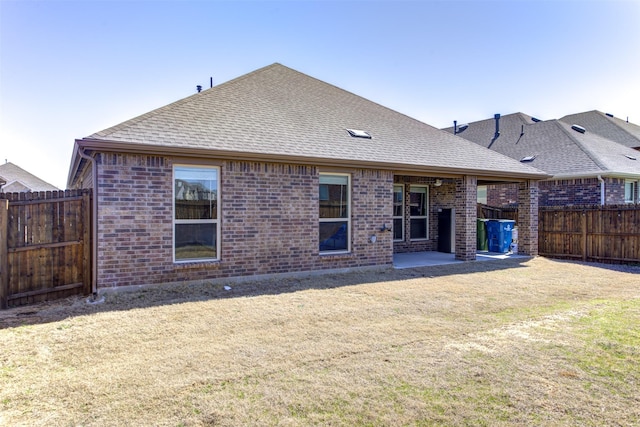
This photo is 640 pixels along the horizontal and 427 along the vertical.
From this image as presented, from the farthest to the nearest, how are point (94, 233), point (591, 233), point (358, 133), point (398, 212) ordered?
point (398, 212), point (591, 233), point (358, 133), point (94, 233)

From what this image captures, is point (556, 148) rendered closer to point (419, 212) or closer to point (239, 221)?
point (419, 212)

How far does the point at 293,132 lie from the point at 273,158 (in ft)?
5.22

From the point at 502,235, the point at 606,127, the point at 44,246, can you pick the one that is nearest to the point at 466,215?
the point at 502,235

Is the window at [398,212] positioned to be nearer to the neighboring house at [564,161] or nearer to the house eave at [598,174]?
the house eave at [598,174]

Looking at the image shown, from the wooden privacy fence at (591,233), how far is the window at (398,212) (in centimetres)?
496

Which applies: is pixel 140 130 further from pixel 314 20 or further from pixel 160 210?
pixel 314 20

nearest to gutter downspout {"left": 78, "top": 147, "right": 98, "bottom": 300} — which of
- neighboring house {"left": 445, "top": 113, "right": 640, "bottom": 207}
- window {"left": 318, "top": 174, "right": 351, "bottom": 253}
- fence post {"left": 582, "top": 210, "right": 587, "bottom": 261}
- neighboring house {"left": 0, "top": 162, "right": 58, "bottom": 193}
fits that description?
window {"left": 318, "top": 174, "right": 351, "bottom": 253}

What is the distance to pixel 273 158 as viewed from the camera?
330 inches

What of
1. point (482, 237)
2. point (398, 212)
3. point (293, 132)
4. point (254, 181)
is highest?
point (293, 132)

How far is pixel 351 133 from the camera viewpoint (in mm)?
10828

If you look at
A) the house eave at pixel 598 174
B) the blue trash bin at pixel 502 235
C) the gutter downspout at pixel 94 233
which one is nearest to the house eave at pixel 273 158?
the gutter downspout at pixel 94 233

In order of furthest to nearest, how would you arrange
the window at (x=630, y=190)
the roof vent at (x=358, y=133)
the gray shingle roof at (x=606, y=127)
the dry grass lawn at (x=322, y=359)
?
the gray shingle roof at (x=606, y=127), the window at (x=630, y=190), the roof vent at (x=358, y=133), the dry grass lawn at (x=322, y=359)

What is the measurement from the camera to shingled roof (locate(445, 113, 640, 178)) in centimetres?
1522

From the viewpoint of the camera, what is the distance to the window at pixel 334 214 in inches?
374
